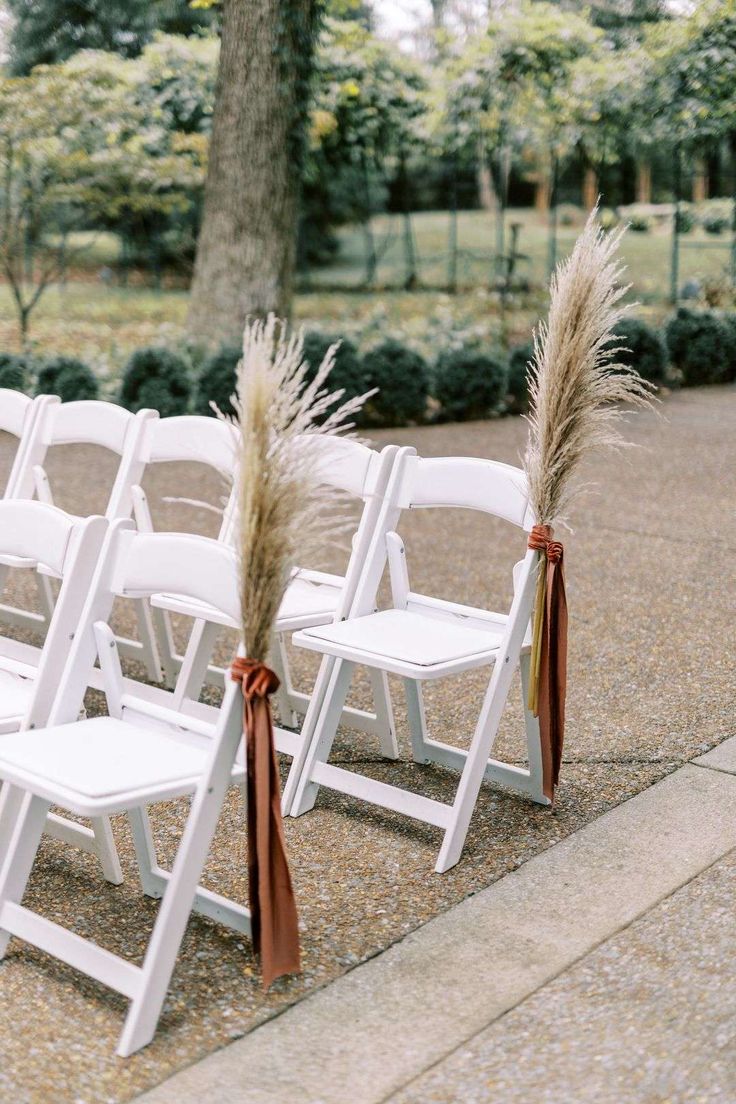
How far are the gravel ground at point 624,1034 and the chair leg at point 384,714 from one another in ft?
4.35

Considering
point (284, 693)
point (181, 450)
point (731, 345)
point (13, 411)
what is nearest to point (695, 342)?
point (731, 345)

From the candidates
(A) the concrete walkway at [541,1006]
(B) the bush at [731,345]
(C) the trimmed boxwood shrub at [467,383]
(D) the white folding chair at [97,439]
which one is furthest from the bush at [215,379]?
(A) the concrete walkway at [541,1006]

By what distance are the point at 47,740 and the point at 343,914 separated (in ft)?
2.99

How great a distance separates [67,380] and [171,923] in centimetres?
985

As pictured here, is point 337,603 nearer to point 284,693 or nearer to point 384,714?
point 384,714

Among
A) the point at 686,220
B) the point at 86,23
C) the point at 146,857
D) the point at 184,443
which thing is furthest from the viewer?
the point at 86,23

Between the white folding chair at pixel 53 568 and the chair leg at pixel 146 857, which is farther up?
the white folding chair at pixel 53 568

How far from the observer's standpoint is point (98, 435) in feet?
17.4

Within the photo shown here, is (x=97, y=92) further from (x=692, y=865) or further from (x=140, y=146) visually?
(x=692, y=865)

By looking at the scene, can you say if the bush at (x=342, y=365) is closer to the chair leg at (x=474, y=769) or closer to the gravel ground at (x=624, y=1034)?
the chair leg at (x=474, y=769)

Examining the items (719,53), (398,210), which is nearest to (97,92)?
(719,53)

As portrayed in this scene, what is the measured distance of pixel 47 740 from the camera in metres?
3.19

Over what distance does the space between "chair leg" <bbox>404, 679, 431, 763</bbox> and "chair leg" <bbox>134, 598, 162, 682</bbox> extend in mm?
1284

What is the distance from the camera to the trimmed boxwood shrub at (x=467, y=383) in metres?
13.0
